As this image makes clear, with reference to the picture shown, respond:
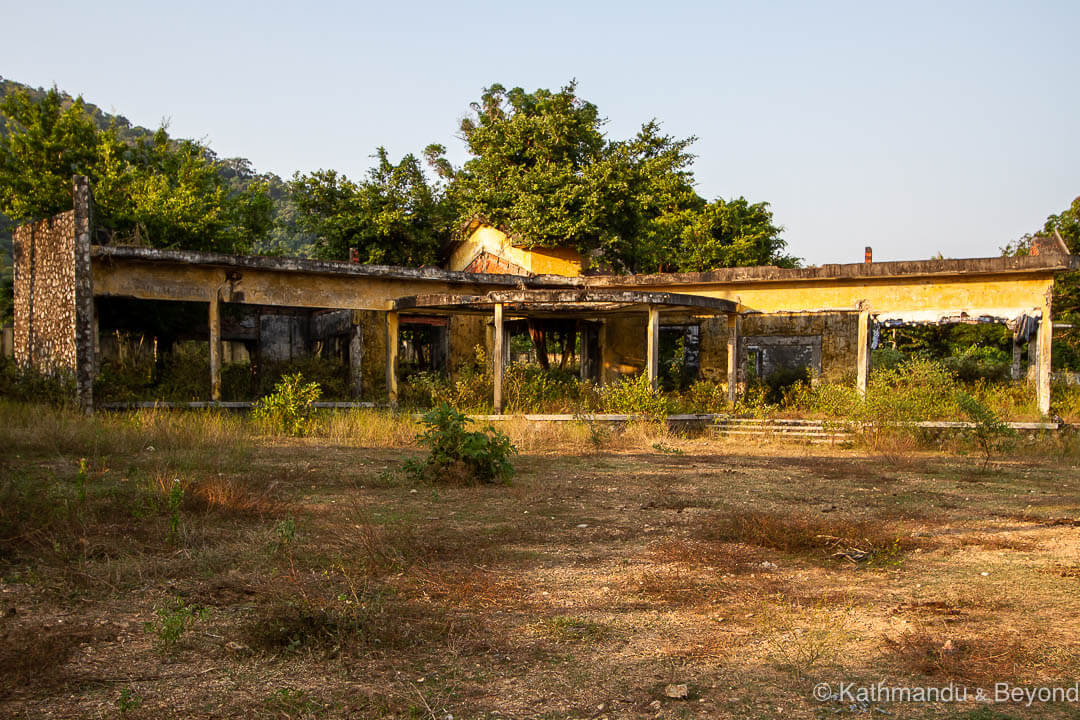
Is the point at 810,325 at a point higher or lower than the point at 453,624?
higher

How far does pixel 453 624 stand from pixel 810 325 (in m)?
16.1

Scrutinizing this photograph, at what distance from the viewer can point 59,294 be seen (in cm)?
1322

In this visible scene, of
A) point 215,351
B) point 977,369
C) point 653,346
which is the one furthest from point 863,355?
point 215,351

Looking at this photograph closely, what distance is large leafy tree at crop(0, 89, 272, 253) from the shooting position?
19266 mm

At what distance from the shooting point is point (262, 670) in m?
3.76

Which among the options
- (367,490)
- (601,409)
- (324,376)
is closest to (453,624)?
(367,490)

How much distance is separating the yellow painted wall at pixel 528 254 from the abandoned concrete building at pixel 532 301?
2.84 meters

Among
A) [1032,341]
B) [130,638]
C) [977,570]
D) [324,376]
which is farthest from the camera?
[1032,341]

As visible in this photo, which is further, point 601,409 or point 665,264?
point 665,264

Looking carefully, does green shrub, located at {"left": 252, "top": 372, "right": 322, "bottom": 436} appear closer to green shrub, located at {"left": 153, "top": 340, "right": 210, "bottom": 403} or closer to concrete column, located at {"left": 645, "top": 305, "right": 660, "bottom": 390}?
green shrub, located at {"left": 153, "top": 340, "right": 210, "bottom": 403}

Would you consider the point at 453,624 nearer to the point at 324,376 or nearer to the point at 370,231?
the point at 324,376

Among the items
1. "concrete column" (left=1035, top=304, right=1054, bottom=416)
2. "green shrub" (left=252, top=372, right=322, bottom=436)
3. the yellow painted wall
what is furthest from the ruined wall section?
"green shrub" (left=252, top=372, right=322, bottom=436)

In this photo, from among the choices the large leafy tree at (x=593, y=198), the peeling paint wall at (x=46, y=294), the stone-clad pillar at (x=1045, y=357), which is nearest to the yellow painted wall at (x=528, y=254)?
the large leafy tree at (x=593, y=198)

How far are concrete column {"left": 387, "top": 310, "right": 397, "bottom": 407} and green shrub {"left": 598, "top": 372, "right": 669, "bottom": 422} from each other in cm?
424
